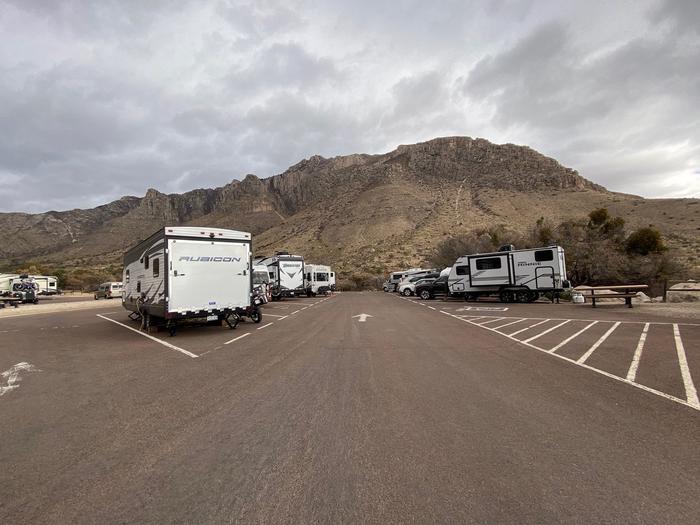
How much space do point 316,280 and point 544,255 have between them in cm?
2049

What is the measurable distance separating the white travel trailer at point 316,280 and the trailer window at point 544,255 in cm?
2001

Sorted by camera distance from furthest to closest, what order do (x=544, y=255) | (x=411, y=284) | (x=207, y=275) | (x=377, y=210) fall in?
(x=377, y=210)
(x=411, y=284)
(x=544, y=255)
(x=207, y=275)

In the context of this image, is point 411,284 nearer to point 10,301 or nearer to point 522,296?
point 522,296

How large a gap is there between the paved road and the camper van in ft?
125

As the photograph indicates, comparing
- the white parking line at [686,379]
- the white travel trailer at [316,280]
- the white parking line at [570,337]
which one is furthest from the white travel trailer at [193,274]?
the white travel trailer at [316,280]

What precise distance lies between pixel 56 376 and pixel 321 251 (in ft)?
194

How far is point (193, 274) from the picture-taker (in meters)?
12.5

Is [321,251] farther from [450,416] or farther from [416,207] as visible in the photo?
[450,416]

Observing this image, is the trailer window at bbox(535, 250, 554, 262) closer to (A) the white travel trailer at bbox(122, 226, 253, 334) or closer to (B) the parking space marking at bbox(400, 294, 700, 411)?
(B) the parking space marking at bbox(400, 294, 700, 411)

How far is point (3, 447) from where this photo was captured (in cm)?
417

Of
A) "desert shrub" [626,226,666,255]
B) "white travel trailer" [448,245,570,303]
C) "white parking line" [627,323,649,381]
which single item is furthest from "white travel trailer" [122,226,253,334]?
"desert shrub" [626,226,666,255]

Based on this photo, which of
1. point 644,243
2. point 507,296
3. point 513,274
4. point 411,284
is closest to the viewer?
point 513,274

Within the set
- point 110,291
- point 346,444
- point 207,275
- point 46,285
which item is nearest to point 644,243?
point 207,275

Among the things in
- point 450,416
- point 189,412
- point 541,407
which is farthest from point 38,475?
point 541,407
